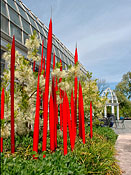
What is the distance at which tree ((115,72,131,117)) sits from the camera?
100ft

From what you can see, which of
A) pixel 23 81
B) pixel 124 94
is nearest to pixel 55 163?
pixel 23 81

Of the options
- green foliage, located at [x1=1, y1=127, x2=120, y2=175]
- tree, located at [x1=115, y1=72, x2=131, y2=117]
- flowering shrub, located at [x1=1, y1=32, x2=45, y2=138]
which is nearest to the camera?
green foliage, located at [x1=1, y1=127, x2=120, y2=175]

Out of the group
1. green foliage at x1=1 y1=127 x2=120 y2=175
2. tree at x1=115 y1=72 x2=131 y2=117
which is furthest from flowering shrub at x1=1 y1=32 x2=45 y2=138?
tree at x1=115 y1=72 x2=131 y2=117

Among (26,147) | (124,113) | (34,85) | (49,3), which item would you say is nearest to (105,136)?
(26,147)

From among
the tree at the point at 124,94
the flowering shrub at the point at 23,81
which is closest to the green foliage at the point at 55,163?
the flowering shrub at the point at 23,81

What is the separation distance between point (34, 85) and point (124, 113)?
29.8 m

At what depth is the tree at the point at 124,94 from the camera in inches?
1204

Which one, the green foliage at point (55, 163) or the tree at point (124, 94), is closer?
the green foliage at point (55, 163)

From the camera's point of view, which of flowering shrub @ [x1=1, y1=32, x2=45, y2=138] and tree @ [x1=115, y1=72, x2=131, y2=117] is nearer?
flowering shrub @ [x1=1, y1=32, x2=45, y2=138]

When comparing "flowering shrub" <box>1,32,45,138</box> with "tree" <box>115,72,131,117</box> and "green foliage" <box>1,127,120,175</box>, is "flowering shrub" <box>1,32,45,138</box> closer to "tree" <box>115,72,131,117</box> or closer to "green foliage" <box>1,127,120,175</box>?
"green foliage" <box>1,127,120,175</box>

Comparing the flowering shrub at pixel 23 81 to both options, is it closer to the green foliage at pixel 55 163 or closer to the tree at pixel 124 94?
the green foliage at pixel 55 163

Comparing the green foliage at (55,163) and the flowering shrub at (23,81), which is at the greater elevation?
the flowering shrub at (23,81)

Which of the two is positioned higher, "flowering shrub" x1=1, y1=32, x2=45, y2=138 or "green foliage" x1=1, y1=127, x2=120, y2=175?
"flowering shrub" x1=1, y1=32, x2=45, y2=138

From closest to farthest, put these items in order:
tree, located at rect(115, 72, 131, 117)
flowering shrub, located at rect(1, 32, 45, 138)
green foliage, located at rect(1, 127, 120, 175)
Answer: green foliage, located at rect(1, 127, 120, 175) < flowering shrub, located at rect(1, 32, 45, 138) < tree, located at rect(115, 72, 131, 117)
